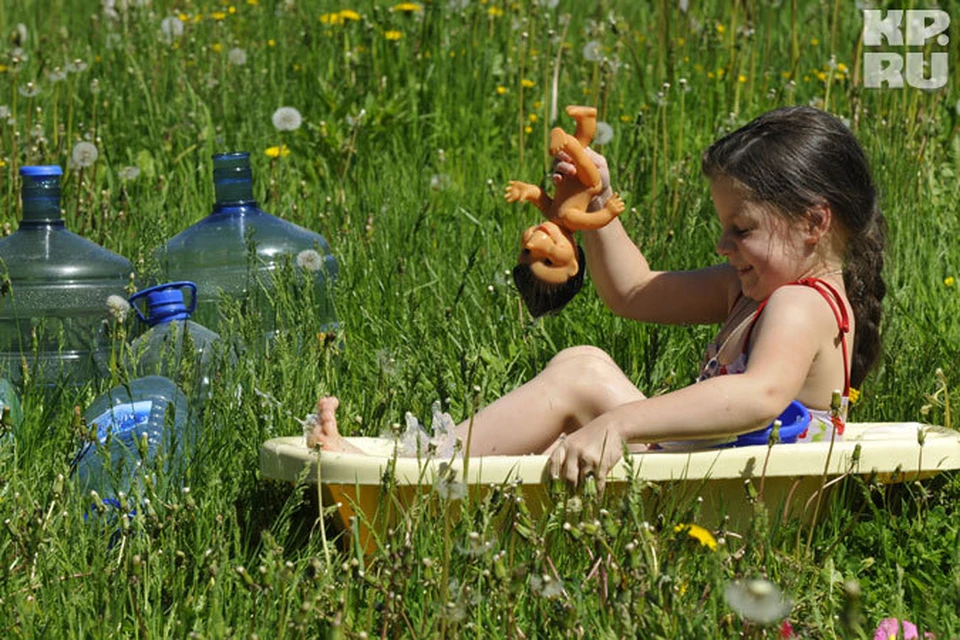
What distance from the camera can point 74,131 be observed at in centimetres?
547

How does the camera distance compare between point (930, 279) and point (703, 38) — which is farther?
point (703, 38)

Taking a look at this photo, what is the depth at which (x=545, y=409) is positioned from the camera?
3107 millimetres

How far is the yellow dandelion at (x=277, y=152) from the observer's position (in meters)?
5.19

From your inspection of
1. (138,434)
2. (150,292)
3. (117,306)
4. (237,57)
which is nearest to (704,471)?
(138,434)

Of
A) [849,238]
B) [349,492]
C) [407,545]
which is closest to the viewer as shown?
[407,545]

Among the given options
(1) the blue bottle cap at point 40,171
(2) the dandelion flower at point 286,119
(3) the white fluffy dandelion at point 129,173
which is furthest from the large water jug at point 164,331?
(2) the dandelion flower at point 286,119

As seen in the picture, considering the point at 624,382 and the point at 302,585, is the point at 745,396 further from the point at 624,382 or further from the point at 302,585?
the point at 302,585

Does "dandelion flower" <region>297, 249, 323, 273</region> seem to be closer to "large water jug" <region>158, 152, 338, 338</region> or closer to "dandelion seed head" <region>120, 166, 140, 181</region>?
"large water jug" <region>158, 152, 338, 338</region>

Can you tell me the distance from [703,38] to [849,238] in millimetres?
2793

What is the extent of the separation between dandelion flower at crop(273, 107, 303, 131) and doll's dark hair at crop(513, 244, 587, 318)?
2.36 meters

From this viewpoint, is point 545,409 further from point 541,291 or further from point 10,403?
point 10,403

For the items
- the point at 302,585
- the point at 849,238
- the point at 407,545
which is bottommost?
the point at 302,585

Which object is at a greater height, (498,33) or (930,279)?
(498,33)

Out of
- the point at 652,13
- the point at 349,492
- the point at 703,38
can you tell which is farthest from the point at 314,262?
the point at 652,13
